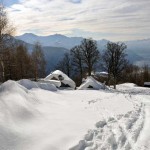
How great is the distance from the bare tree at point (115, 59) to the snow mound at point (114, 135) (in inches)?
2123

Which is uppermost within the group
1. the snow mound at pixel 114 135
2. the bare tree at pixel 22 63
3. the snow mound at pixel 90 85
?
the bare tree at pixel 22 63

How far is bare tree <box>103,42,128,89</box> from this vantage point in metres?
69.0

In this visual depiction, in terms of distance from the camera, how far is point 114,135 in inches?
453

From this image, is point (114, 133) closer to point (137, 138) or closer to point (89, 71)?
point (137, 138)

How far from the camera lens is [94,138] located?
11.0 m

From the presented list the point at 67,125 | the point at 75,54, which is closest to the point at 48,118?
the point at 67,125

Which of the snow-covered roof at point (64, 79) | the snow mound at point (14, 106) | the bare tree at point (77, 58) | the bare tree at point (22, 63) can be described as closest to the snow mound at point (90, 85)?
the snow-covered roof at point (64, 79)

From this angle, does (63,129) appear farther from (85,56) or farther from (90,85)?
(85,56)

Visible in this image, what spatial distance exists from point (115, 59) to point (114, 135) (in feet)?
194

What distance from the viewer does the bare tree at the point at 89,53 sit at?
238 ft

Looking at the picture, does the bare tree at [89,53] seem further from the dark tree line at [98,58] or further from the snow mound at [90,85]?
the snow mound at [90,85]

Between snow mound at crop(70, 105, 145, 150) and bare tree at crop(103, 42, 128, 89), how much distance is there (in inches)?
2123

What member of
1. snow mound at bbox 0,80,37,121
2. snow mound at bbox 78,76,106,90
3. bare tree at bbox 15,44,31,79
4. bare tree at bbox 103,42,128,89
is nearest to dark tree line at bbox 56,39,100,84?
bare tree at bbox 103,42,128,89

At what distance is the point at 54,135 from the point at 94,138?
1462 mm
